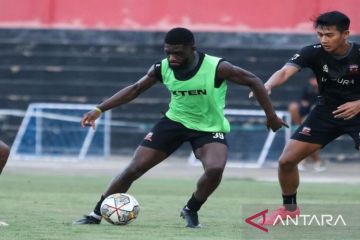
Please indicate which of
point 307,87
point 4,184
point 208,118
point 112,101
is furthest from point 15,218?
point 307,87

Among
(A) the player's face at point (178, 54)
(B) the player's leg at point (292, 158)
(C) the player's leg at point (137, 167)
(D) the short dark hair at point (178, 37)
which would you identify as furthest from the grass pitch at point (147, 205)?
(D) the short dark hair at point (178, 37)

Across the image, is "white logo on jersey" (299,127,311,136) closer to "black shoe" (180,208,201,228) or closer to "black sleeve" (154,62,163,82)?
"black shoe" (180,208,201,228)

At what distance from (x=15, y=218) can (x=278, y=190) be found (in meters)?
6.29

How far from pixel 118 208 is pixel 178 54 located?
5.36ft

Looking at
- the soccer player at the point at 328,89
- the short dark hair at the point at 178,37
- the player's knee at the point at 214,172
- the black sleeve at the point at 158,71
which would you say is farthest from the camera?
the soccer player at the point at 328,89

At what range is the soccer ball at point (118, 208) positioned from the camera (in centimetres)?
1059

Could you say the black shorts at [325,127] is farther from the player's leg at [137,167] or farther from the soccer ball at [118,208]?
the soccer ball at [118,208]

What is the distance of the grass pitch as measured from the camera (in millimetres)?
10086

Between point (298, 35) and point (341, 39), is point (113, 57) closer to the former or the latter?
point (298, 35)

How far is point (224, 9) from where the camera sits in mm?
23906

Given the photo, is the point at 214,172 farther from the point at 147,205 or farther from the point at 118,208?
the point at 147,205

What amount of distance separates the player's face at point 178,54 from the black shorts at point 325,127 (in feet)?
5.33

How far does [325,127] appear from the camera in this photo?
1130 cm

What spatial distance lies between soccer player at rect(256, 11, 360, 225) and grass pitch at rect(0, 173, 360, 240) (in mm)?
916
